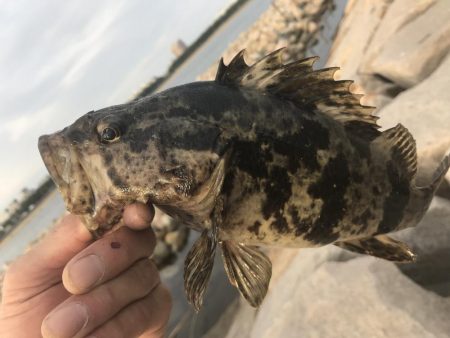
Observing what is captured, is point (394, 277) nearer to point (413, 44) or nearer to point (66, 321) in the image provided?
point (66, 321)

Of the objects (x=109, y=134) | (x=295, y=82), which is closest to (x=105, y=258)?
(x=109, y=134)

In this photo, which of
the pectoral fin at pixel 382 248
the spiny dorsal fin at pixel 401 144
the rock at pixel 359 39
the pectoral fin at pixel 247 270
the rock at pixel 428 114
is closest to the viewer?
the pectoral fin at pixel 247 270

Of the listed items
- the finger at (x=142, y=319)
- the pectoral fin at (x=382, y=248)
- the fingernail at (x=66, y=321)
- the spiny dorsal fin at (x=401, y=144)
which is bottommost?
the pectoral fin at (x=382, y=248)

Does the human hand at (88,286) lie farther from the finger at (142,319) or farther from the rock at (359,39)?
the rock at (359,39)

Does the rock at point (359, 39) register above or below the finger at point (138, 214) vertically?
below

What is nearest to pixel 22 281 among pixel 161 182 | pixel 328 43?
pixel 161 182

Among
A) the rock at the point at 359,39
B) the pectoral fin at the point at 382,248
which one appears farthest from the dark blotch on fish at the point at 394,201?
the rock at the point at 359,39

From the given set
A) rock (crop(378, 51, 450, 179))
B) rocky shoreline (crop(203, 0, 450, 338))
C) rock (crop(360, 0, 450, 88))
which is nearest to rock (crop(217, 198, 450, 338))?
rocky shoreline (crop(203, 0, 450, 338))
